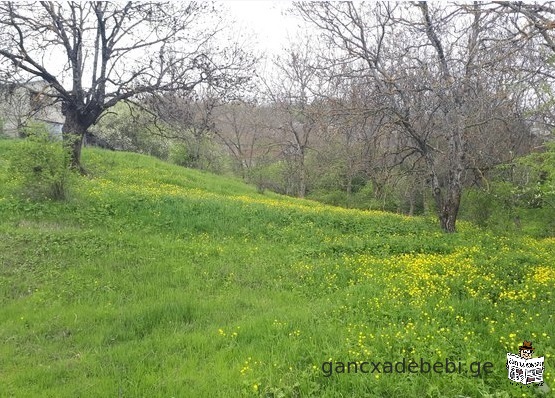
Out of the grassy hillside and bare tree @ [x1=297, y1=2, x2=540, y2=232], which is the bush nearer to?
the grassy hillside

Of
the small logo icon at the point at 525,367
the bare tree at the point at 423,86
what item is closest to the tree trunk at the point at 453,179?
the bare tree at the point at 423,86

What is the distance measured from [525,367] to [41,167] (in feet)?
37.3

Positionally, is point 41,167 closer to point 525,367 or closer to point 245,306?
point 245,306

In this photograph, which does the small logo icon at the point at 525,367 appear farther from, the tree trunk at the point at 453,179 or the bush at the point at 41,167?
the bush at the point at 41,167

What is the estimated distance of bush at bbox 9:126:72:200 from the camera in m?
11.1

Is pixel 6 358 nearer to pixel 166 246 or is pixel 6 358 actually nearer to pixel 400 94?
pixel 166 246

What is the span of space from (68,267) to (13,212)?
3817mm

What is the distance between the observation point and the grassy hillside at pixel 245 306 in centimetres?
431

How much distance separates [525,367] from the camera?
4156mm

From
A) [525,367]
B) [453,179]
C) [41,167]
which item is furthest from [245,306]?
[453,179]

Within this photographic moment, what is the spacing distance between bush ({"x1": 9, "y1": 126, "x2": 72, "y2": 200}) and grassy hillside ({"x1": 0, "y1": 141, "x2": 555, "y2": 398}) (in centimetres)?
55

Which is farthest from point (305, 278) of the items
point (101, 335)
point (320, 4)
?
point (320, 4)

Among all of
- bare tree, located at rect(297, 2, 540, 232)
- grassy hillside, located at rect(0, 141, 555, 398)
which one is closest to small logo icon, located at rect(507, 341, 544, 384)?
grassy hillside, located at rect(0, 141, 555, 398)

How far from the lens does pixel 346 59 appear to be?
13.3m
